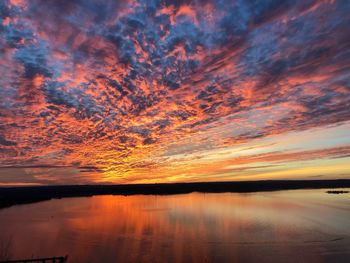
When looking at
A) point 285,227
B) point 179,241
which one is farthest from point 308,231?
point 179,241

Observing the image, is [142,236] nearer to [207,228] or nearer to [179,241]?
[179,241]

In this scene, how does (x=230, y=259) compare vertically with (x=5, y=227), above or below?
below

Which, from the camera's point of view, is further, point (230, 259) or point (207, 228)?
point (207, 228)

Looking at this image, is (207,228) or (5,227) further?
(5,227)

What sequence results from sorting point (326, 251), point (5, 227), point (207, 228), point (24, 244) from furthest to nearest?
point (5, 227) < point (207, 228) < point (24, 244) < point (326, 251)

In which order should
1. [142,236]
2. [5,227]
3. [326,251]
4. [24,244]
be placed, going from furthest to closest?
[5,227] → [142,236] → [24,244] → [326,251]

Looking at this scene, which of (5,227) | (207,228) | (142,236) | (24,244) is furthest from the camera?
(5,227)

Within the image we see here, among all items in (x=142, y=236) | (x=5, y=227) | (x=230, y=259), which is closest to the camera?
(x=230, y=259)

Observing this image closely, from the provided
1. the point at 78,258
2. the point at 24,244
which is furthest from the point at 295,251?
the point at 24,244

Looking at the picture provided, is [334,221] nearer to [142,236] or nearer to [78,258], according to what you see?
[142,236]
